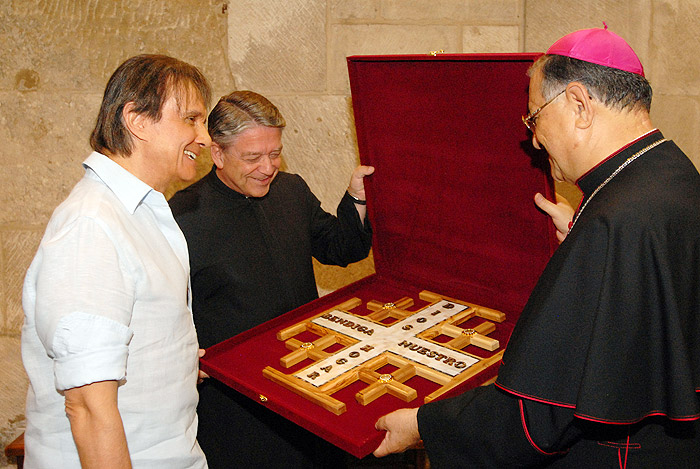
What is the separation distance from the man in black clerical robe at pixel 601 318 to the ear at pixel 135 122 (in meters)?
1.15

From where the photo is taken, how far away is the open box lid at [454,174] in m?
2.50

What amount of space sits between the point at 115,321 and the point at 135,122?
0.65 metres

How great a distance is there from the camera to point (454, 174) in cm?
279

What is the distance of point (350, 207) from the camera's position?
10.2 feet

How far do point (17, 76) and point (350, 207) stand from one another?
2218 mm

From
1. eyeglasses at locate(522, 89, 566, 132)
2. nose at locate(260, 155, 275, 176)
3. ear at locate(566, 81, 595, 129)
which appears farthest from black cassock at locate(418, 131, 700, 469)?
nose at locate(260, 155, 275, 176)

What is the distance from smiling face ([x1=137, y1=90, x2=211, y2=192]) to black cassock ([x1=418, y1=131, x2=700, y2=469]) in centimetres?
117

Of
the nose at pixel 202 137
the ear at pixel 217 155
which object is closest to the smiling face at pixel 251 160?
the ear at pixel 217 155

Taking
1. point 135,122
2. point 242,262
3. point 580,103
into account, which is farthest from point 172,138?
point 580,103

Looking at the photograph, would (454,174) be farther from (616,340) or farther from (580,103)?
(616,340)

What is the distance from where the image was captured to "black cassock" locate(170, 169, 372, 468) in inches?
112

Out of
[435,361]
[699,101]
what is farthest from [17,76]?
[699,101]

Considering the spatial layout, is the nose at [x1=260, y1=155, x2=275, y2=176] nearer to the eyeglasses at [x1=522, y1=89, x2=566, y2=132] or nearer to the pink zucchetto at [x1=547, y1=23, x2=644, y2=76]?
the eyeglasses at [x1=522, y1=89, x2=566, y2=132]

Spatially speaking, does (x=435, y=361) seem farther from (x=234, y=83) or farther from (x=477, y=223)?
(x=234, y=83)
